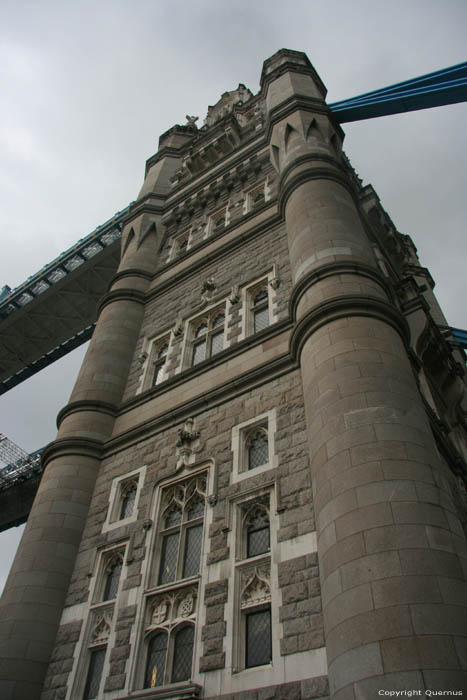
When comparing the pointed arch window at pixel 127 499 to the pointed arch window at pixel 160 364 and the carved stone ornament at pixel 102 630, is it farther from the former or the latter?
the pointed arch window at pixel 160 364

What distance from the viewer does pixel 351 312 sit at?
34.1 feet

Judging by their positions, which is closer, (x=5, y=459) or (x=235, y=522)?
(x=235, y=522)

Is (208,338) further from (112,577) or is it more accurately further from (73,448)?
(112,577)

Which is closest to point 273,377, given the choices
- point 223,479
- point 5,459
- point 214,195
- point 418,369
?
point 223,479

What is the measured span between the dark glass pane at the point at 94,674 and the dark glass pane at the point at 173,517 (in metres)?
2.39

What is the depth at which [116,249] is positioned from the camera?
1436 inches

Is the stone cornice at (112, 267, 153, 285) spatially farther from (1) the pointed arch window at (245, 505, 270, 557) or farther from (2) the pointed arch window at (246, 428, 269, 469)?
(1) the pointed arch window at (245, 505, 270, 557)

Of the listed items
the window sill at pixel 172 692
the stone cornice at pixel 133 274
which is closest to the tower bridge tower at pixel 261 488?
the window sill at pixel 172 692

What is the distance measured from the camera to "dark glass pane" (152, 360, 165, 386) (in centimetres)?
1542

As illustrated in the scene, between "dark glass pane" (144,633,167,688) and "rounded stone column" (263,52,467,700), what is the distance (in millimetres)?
3318

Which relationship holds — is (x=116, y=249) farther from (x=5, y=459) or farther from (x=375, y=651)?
(x=375, y=651)

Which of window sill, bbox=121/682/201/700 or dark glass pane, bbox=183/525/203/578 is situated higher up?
dark glass pane, bbox=183/525/203/578

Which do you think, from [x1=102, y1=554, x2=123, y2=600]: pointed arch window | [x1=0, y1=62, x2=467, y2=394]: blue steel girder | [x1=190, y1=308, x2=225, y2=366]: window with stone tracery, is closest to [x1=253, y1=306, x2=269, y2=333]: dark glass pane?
[x1=190, y1=308, x2=225, y2=366]: window with stone tracery

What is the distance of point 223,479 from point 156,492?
180 centimetres
